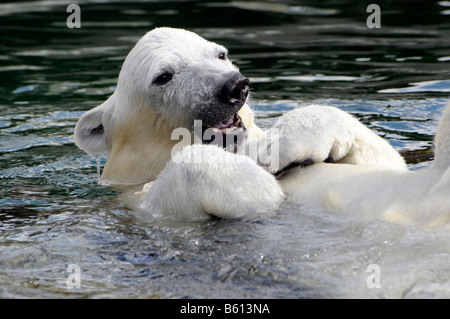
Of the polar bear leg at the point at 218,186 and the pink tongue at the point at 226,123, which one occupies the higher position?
the pink tongue at the point at 226,123

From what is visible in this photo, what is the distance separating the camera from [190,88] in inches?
189

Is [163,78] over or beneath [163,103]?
over

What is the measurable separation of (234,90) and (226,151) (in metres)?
0.51

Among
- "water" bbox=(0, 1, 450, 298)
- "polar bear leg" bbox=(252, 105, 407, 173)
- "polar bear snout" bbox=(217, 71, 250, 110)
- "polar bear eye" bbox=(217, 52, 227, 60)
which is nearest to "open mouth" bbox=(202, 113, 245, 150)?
"polar bear snout" bbox=(217, 71, 250, 110)

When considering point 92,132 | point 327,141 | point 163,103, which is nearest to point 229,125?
point 163,103

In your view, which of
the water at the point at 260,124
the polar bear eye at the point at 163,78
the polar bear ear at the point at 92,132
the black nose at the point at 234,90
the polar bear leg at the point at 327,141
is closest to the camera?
the water at the point at 260,124

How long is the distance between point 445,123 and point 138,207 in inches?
73.3

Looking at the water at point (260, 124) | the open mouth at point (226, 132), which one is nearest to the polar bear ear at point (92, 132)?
the water at point (260, 124)

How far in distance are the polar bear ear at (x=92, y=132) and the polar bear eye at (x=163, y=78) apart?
60cm

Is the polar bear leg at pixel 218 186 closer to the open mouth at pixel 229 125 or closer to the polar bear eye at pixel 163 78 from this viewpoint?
the open mouth at pixel 229 125

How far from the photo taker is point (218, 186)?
382cm

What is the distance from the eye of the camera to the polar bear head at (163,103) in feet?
15.5

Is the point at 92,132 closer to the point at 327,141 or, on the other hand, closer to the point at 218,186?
the point at 218,186
